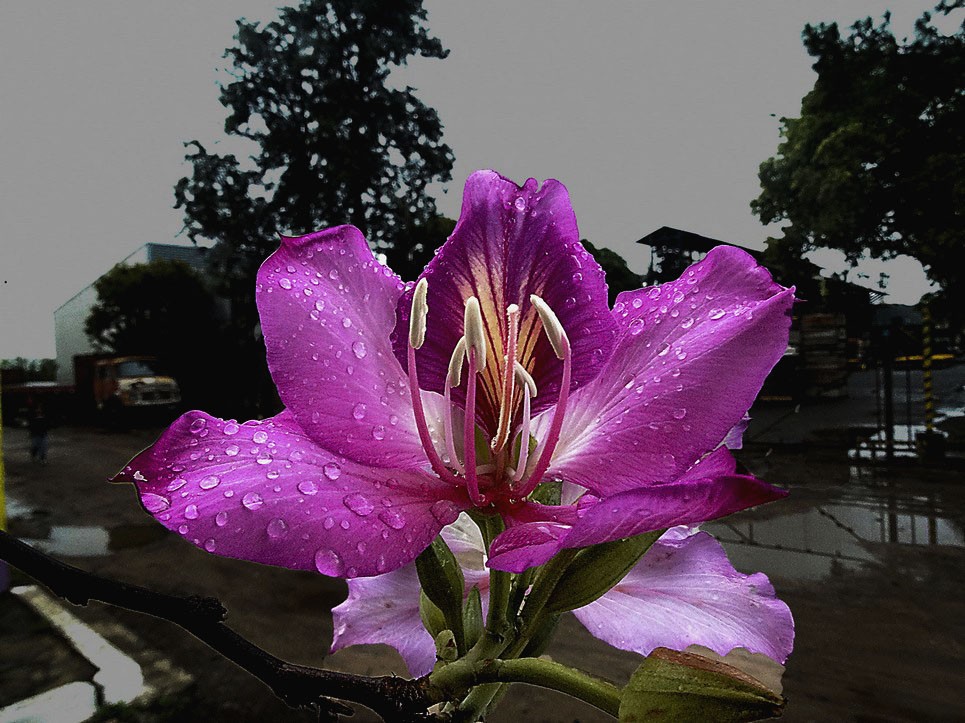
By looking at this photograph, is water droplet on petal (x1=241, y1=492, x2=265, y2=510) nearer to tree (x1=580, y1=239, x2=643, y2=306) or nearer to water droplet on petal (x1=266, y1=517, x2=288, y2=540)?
water droplet on petal (x1=266, y1=517, x2=288, y2=540)

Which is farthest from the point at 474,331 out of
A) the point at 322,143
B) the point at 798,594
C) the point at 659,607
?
the point at 798,594

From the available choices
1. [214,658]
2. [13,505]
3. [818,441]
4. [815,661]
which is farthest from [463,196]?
[818,441]

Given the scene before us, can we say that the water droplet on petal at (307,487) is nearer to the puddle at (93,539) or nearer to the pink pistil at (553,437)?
the pink pistil at (553,437)

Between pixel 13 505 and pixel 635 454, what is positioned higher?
pixel 635 454

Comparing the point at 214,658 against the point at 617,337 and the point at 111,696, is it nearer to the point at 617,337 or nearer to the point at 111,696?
the point at 111,696

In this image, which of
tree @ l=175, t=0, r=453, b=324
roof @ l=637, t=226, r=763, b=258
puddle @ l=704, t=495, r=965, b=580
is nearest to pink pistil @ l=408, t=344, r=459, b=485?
roof @ l=637, t=226, r=763, b=258

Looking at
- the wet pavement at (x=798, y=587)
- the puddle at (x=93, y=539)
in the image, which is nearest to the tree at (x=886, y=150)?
the wet pavement at (x=798, y=587)
